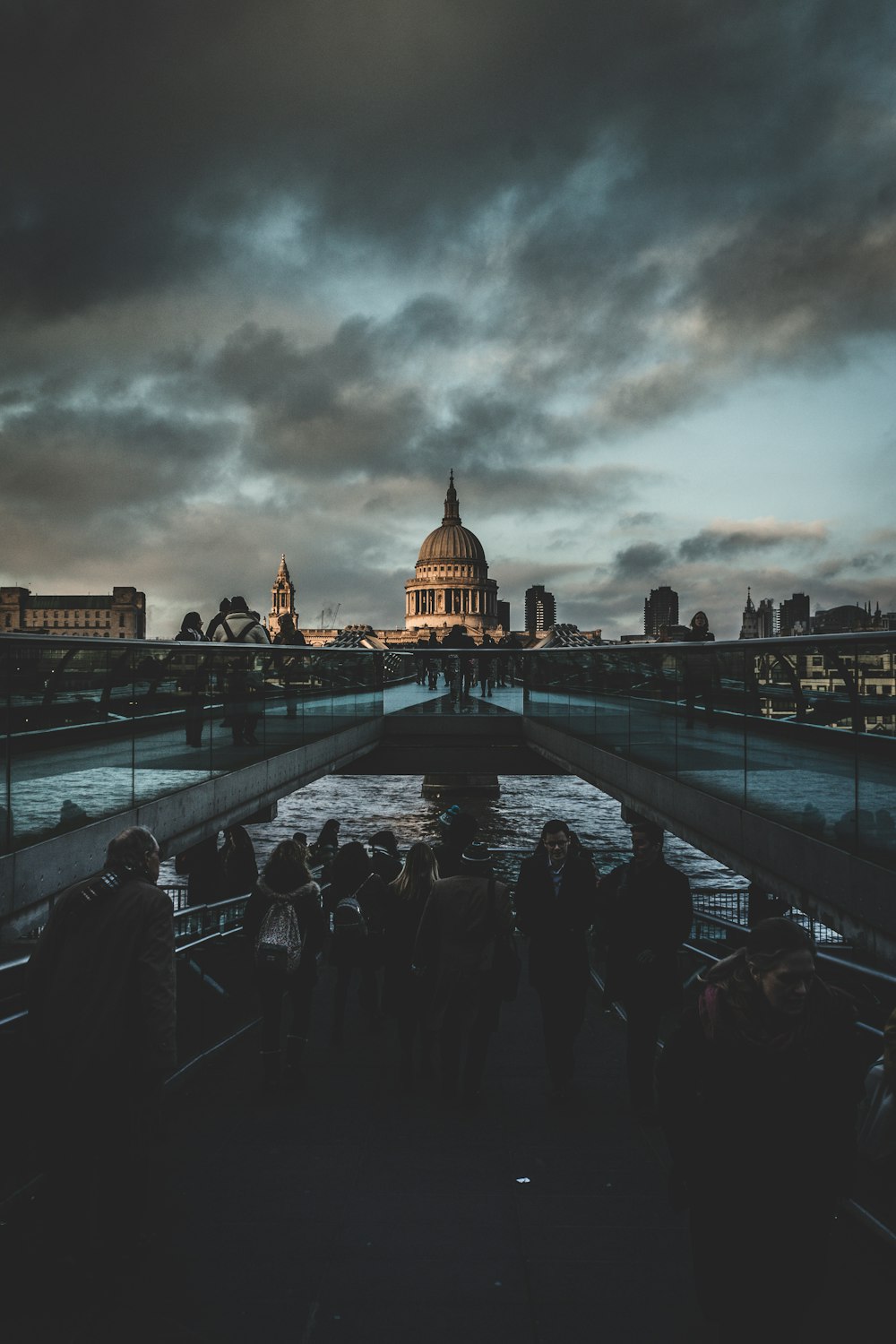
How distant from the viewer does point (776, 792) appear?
8.91 m

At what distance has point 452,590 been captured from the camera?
187m

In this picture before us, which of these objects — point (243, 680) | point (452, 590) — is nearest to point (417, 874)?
point (243, 680)

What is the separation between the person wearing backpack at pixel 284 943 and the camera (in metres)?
6.12

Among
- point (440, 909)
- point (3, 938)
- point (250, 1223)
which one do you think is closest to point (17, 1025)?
point (3, 938)

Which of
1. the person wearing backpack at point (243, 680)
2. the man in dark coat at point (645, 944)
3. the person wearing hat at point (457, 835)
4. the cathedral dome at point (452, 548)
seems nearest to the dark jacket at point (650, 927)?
the man in dark coat at point (645, 944)

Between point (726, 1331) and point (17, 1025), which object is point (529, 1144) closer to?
point (726, 1331)

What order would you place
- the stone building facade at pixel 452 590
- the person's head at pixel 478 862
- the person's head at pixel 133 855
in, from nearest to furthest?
1. the person's head at pixel 133 855
2. the person's head at pixel 478 862
3. the stone building facade at pixel 452 590

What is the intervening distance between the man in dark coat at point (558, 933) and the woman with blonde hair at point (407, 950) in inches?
30.7

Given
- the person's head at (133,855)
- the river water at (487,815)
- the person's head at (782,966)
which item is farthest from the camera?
the river water at (487,815)

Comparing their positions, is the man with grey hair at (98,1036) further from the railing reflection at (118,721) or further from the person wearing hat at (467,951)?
the railing reflection at (118,721)

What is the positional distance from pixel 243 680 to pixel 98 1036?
9.36 m

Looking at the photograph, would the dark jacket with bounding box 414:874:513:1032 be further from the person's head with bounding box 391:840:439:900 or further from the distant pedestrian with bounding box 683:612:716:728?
the distant pedestrian with bounding box 683:612:716:728

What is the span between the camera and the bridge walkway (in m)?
3.61

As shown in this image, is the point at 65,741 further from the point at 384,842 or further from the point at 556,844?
the point at 556,844
